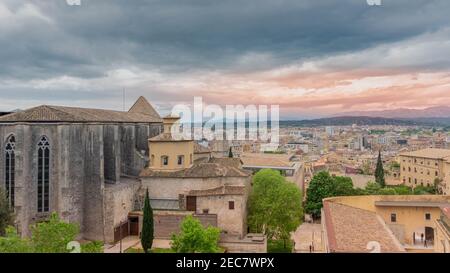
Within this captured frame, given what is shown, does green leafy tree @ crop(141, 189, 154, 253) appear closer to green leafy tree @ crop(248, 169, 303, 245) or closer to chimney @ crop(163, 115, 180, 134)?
green leafy tree @ crop(248, 169, 303, 245)

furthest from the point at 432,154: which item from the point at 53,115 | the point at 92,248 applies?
the point at 92,248

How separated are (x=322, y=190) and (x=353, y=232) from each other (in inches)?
910

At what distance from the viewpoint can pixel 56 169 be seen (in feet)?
74.2

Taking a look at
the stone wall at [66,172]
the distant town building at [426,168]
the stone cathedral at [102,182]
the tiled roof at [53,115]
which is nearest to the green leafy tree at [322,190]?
the stone cathedral at [102,182]

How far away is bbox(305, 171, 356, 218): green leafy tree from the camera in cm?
3714

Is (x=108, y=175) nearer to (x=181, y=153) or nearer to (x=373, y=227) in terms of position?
(x=181, y=153)

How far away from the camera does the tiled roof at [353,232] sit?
40.2 ft

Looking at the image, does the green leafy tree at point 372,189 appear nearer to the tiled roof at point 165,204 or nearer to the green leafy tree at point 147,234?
the tiled roof at point 165,204

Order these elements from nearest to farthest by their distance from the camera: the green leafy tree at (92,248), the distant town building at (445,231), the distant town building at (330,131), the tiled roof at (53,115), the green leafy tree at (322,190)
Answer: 1. the distant town building at (445,231)
2. the green leafy tree at (92,248)
3. the tiled roof at (53,115)
4. the green leafy tree at (322,190)
5. the distant town building at (330,131)

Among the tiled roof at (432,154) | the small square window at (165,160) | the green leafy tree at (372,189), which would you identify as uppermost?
the small square window at (165,160)

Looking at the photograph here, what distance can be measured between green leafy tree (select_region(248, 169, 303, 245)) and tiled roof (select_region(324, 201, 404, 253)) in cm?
425

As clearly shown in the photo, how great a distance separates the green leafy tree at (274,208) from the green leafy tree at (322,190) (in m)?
12.1
